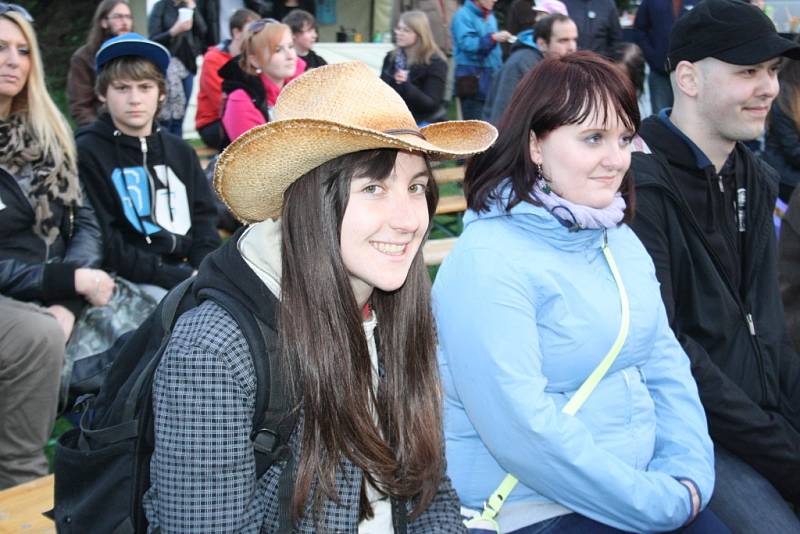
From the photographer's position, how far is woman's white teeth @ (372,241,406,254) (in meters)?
1.92

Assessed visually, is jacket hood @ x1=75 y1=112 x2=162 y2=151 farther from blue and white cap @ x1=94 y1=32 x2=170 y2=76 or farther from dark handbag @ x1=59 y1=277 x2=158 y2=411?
dark handbag @ x1=59 y1=277 x2=158 y2=411

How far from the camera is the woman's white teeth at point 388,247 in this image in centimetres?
192

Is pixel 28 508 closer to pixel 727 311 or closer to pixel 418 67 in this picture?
pixel 727 311

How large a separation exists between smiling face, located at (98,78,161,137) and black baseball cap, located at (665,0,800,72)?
2.35m

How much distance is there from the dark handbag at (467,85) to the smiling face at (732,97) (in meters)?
5.42

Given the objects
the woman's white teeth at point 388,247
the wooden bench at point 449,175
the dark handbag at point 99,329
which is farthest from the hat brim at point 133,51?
the wooden bench at point 449,175

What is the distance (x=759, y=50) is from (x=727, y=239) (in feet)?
2.23

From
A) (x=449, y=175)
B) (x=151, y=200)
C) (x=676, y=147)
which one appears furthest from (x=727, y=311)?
(x=449, y=175)

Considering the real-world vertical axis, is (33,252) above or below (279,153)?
below

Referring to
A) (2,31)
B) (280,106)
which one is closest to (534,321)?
(280,106)

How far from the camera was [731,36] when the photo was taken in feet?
10.3

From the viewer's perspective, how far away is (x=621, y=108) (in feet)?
8.48

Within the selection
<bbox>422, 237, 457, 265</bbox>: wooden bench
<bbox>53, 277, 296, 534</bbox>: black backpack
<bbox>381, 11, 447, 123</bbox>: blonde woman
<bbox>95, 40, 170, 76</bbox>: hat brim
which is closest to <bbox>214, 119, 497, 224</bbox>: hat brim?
<bbox>53, 277, 296, 534</bbox>: black backpack

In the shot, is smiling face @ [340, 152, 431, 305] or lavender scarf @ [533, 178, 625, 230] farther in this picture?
lavender scarf @ [533, 178, 625, 230]
